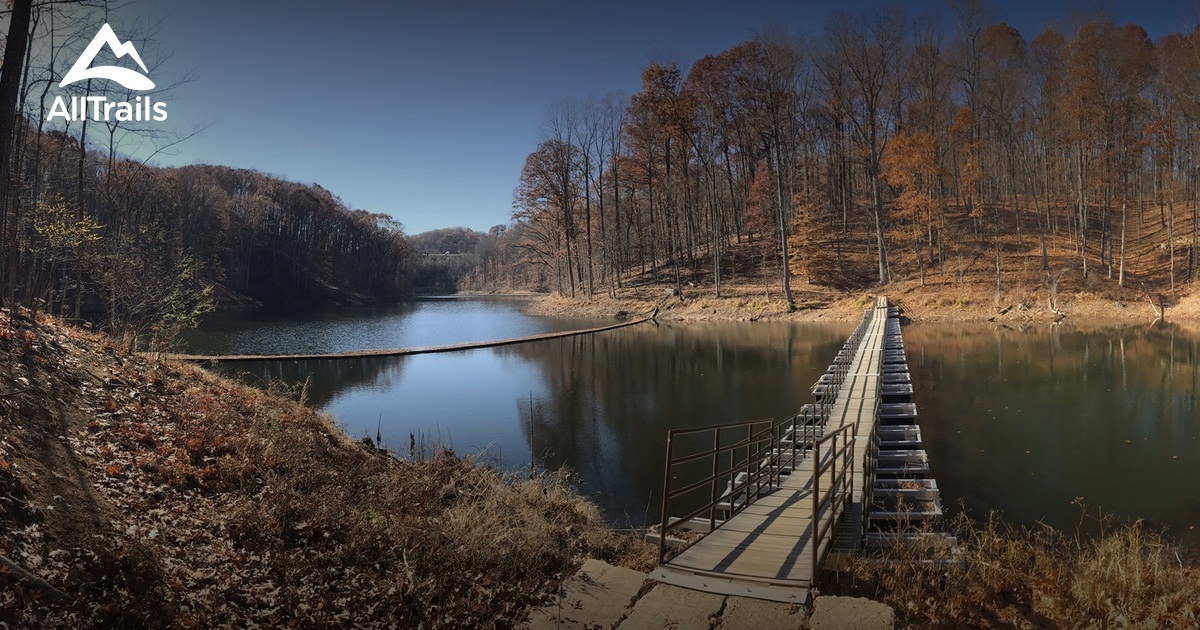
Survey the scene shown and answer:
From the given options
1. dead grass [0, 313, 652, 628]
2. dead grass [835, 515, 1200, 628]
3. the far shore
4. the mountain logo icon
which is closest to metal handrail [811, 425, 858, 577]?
dead grass [835, 515, 1200, 628]

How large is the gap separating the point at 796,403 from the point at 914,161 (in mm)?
28118

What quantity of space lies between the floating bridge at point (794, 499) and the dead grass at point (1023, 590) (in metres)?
0.44

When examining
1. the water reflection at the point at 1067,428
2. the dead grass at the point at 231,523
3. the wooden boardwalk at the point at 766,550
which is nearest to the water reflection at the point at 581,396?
the wooden boardwalk at the point at 766,550

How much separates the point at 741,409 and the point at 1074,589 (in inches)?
376

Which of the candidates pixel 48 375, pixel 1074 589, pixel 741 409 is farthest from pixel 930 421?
pixel 48 375

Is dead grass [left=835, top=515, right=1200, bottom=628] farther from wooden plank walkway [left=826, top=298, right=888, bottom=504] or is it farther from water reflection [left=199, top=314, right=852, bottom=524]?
water reflection [left=199, top=314, right=852, bottom=524]

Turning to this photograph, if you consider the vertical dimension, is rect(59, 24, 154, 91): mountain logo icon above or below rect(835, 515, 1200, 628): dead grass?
above

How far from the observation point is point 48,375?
23.7ft

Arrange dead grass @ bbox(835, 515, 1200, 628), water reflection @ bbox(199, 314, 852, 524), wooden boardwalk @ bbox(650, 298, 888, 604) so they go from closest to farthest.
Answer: dead grass @ bbox(835, 515, 1200, 628) → wooden boardwalk @ bbox(650, 298, 888, 604) → water reflection @ bbox(199, 314, 852, 524)

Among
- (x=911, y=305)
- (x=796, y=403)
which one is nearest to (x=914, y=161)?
(x=911, y=305)

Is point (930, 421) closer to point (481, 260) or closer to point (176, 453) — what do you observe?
point (176, 453)

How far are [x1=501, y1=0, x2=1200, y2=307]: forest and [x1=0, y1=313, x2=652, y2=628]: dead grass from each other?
32.9 m

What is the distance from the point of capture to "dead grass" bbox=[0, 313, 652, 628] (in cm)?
411

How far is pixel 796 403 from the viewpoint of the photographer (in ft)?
49.2
